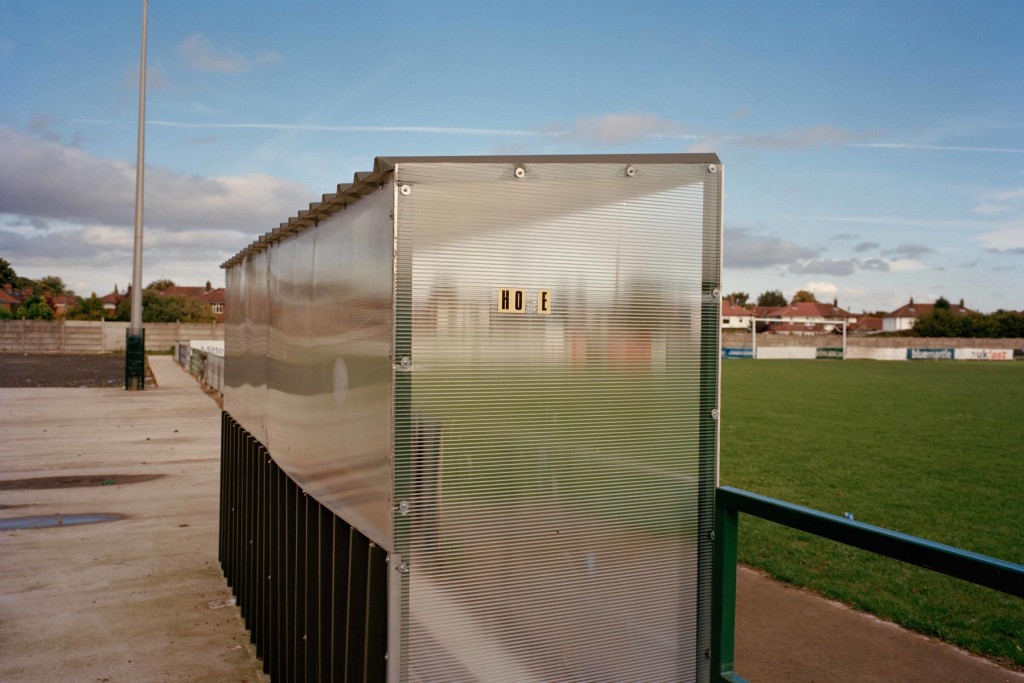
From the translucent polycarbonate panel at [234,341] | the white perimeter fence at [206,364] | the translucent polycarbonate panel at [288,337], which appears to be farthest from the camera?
the white perimeter fence at [206,364]

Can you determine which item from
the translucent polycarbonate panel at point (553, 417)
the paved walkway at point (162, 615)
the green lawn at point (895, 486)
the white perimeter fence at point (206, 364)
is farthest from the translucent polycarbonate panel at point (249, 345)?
the white perimeter fence at point (206, 364)

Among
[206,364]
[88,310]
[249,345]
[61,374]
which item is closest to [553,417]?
[249,345]

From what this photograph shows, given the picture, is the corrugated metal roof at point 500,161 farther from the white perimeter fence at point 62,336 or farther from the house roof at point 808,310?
the house roof at point 808,310

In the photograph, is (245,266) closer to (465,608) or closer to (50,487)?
(465,608)

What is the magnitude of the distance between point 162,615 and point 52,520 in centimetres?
367

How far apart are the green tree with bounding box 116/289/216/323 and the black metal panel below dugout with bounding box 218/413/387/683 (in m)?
76.4

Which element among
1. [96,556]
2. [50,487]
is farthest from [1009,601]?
[50,487]

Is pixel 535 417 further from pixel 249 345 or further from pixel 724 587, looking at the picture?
pixel 249 345

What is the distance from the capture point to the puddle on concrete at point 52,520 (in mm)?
8922

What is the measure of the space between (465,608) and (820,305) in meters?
182

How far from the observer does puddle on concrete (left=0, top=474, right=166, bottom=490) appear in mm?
11031

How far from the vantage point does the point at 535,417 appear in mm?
3107

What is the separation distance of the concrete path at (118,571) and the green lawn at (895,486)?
176 inches

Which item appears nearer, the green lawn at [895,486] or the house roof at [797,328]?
the green lawn at [895,486]
